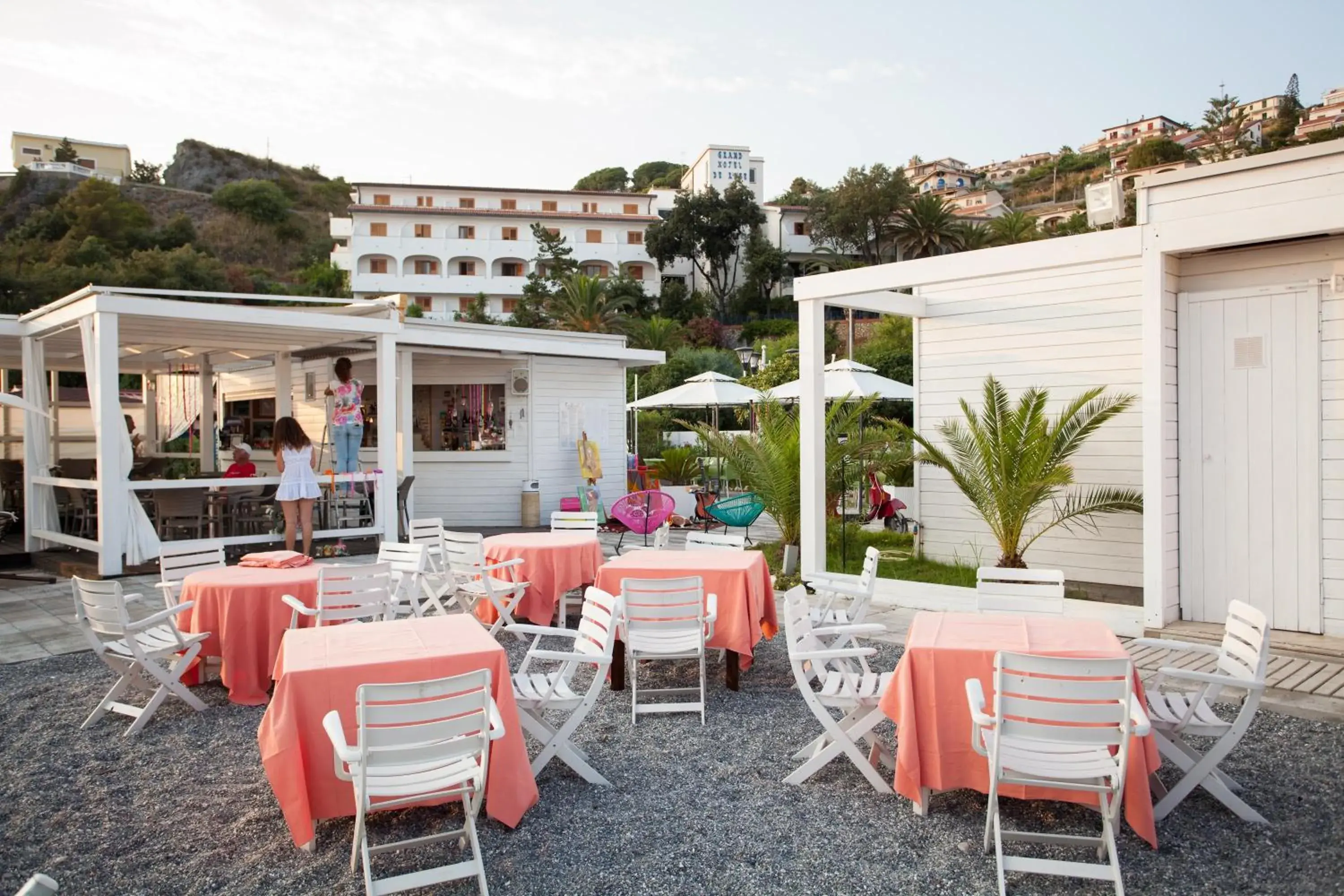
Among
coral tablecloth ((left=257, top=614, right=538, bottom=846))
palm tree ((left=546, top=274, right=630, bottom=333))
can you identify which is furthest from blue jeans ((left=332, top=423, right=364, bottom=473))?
palm tree ((left=546, top=274, right=630, bottom=333))

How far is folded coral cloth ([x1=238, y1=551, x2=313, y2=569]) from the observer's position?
6.66m

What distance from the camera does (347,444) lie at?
1159 centimetres

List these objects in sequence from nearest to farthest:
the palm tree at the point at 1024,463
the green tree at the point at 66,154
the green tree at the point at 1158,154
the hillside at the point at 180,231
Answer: the palm tree at the point at 1024,463 → the hillside at the point at 180,231 → the green tree at the point at 1158,154 → the green tree at the point at 66,154

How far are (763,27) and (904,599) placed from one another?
8.96 m

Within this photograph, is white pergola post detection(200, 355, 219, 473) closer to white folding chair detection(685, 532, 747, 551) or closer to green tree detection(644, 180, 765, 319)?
white folding chair detection(685, 532, 747, 551)

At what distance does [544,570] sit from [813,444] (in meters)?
2.89

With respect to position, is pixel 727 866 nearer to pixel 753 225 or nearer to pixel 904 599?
pixel 904 599

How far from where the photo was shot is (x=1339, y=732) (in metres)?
4.77

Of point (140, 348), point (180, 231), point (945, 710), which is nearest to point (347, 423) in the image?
point (140, 348)

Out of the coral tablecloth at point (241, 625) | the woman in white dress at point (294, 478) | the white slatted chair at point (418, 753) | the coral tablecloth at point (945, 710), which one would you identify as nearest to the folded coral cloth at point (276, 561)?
the coral tablecloth at point (241, 625)

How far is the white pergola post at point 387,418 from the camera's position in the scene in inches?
440

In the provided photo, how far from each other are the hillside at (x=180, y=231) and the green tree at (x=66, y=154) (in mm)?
9739

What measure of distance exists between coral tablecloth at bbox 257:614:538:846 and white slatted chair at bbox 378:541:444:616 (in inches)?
101

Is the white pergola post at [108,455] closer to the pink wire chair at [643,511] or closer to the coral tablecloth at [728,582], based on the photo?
the pink wire chair at [643,511]
